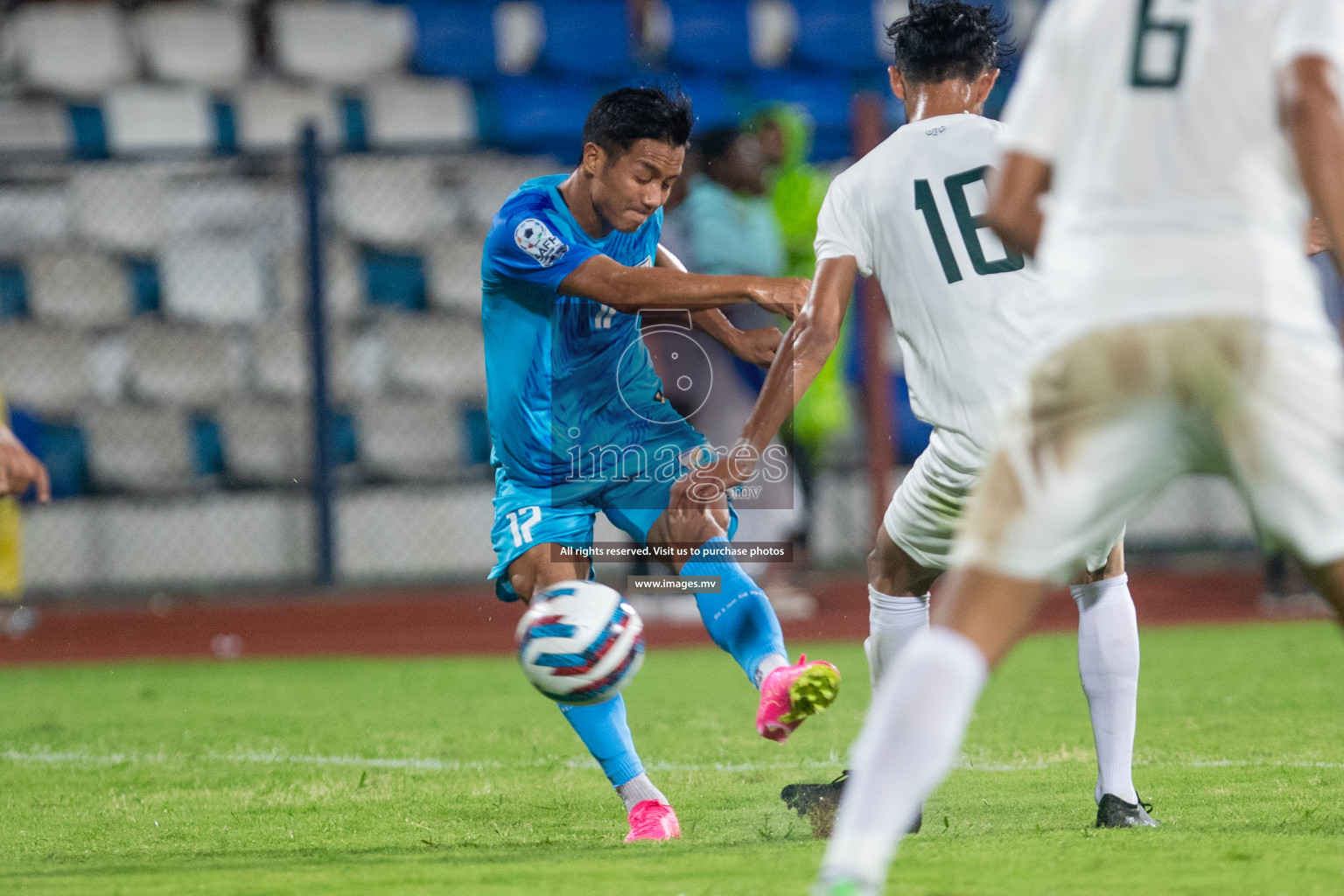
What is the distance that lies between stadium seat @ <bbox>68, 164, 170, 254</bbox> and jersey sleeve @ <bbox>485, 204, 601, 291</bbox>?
7.93 meters

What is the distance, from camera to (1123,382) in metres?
2.40

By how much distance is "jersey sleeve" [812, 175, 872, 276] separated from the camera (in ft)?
12.9

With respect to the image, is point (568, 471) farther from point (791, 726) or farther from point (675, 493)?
point (791, 726)

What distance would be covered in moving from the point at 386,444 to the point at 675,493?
25.6 ft

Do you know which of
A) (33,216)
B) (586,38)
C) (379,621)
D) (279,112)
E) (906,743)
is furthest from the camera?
(586,38)

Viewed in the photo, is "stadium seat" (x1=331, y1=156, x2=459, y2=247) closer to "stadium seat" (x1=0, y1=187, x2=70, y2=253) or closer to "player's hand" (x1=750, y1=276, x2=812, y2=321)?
"stadium seat" (x1=0, y1=187, x2=70, y2=253)

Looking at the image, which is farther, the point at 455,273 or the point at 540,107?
the point at 540,107

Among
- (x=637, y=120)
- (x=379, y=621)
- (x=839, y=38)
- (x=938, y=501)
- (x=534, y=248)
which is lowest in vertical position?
(x=379, y=621)

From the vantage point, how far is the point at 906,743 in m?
2.38

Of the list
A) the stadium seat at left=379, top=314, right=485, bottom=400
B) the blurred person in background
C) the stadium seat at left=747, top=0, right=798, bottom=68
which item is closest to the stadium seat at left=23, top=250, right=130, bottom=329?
the stadium seat at left=379, top=314, right=485, bottom=400

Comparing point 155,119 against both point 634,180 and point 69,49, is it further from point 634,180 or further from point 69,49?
point 634,180

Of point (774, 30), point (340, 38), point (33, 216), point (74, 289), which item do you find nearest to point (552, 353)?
point (74, 289)

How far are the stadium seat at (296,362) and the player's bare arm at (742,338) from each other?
7.16 meters

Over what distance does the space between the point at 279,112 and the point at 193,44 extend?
101 cm
